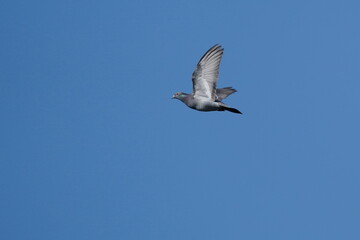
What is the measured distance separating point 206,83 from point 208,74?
0.36 metres

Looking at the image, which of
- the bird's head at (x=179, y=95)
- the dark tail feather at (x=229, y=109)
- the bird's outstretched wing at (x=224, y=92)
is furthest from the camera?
the bird's outstretched wing at (x=224, y=92)

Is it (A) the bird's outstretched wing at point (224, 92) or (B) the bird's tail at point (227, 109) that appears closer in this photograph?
(B) the bird's tail at point (227, 109)

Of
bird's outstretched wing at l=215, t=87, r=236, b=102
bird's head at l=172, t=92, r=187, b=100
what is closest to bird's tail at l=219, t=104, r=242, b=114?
bird's head at l=172, t=92, r=187, b=100

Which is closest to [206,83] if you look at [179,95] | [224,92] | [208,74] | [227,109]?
[208,74]

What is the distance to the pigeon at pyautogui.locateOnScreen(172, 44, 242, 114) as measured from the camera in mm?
28906

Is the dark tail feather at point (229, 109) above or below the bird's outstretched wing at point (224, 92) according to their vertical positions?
below

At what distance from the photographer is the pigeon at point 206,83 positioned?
28906 mm

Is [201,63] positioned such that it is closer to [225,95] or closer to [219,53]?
[219,53]

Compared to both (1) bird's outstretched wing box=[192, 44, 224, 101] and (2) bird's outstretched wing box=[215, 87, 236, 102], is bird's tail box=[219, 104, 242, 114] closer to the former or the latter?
(1) bird's outstretched wing box=[192, 44, 224, 101]

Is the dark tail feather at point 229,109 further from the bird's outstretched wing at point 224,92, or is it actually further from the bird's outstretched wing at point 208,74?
the bird's outstretched wing at point 224,92

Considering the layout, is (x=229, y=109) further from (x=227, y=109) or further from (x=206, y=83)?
(x=206, y=83)

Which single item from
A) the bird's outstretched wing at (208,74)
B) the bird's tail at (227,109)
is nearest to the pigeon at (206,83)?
the bird's outstretched wing at (208,74)


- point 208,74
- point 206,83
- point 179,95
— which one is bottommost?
point 179,95

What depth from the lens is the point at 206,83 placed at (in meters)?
29.3
